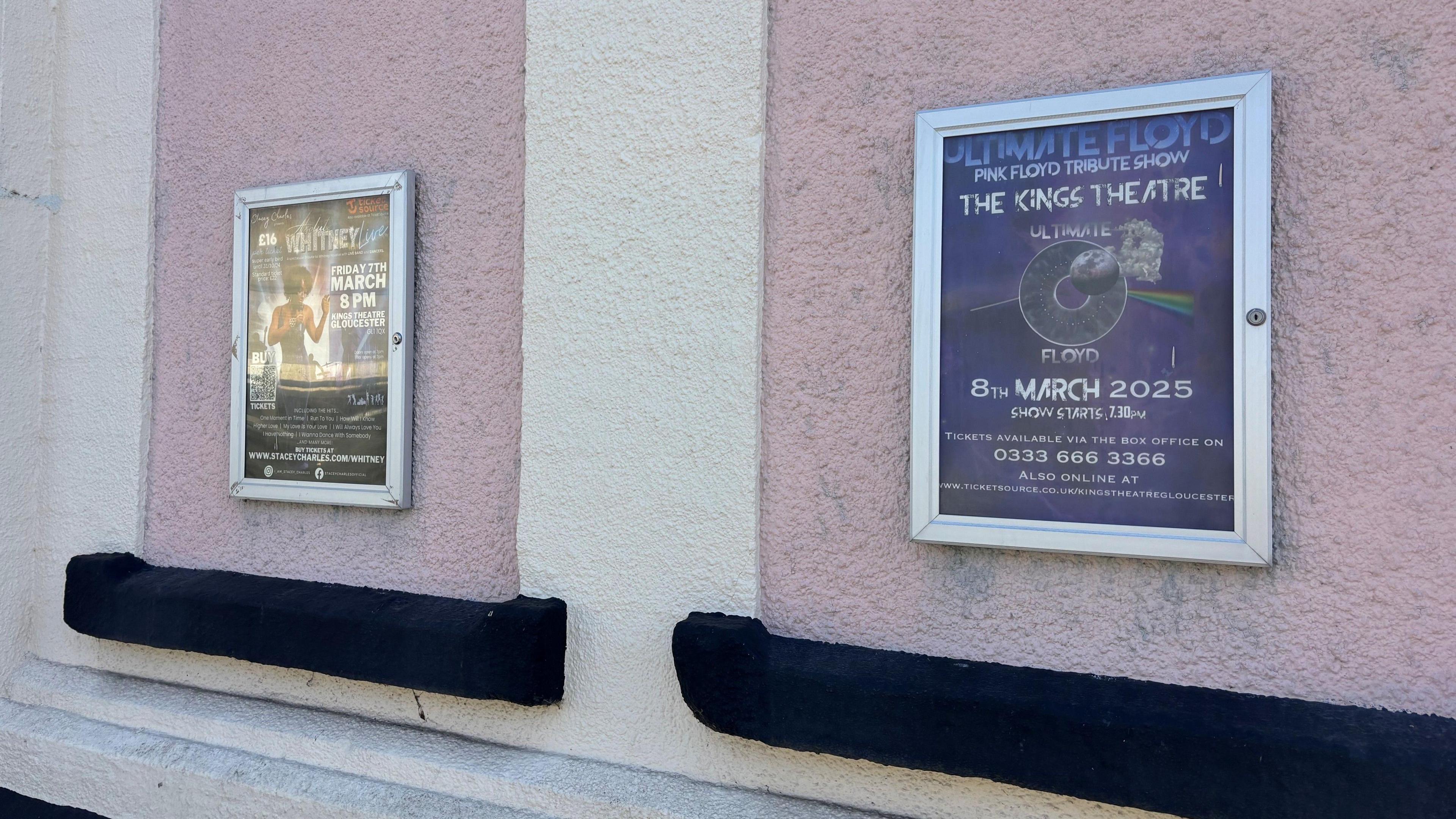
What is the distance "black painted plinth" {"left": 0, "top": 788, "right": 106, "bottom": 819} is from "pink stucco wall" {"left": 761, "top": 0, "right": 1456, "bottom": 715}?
277cm

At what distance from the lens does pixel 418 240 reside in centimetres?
285

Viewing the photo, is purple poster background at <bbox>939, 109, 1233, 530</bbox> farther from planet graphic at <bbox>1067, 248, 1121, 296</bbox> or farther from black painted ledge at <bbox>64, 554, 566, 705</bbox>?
black painted ledge at <bbox>64, 554, 566, 705</bbox>

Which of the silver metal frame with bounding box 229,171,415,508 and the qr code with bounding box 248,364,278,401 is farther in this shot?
the qr code with bounding box 248,364,278,401

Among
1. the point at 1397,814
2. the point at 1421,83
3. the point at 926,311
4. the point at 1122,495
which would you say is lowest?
the point at 1397,814

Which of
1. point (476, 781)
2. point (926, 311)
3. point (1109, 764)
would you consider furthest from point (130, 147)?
point (1109, 764)

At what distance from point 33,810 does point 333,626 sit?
1.66m

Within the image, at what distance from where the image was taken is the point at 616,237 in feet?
8.31

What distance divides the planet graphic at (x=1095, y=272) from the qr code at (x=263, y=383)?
263 cm

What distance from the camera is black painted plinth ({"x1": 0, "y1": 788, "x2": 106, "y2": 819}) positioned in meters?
3.12

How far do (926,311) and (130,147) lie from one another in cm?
324

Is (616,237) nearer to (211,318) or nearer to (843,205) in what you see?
(843,205)

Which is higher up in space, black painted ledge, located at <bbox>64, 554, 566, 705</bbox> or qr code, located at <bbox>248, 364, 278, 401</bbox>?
qr code, located at <bbox>248, 364, 278, 401</bbox>

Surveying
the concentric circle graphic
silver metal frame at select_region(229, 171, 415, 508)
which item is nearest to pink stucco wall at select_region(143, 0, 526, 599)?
silver metal frame at select_region(229, 171, 415, 508)

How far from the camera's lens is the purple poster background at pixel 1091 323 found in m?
1.92
